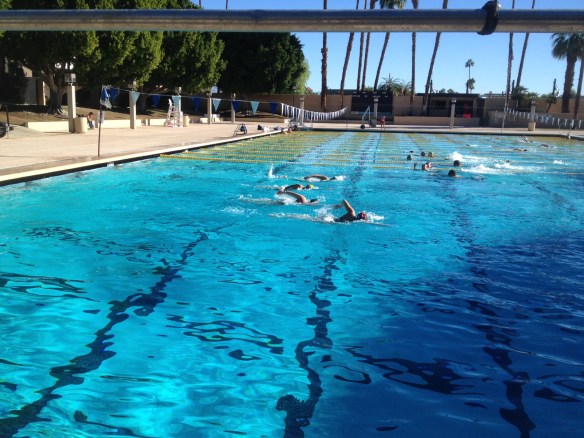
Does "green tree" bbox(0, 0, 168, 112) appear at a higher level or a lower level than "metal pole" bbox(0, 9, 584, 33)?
higher

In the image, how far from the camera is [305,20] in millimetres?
2074

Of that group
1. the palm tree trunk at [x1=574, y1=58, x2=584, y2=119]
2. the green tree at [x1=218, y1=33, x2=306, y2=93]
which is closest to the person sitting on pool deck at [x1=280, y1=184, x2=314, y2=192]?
the green tree at [x1=218, y1=33, x2=306, y2=93]

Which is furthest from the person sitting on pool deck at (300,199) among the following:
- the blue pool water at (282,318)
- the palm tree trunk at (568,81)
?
the palm tree trunk at (568,81)

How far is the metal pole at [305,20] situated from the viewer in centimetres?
193

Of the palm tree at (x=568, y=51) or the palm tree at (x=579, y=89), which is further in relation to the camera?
the palm tree at (x=568, y=51)

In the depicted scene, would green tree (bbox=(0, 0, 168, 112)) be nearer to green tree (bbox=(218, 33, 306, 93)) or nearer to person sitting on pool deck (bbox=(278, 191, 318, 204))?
person sitting on pool deck (bbox=(278, 191, 318, 204))

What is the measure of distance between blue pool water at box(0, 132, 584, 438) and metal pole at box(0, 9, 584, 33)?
7.32 ft

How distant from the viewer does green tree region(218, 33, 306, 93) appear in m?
47.8

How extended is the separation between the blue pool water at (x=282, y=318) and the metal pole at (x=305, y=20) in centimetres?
223

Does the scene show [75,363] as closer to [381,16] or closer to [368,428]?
[368,428]

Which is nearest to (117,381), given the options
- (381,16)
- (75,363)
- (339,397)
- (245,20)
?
(75,363)

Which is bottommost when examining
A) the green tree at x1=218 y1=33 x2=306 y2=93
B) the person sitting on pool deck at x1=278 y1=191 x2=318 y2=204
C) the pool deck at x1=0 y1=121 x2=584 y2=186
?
the person sitting on pool deck at x1=278 y1=191 x2=318 y2=204

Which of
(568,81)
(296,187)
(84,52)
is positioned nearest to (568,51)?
(568,81)

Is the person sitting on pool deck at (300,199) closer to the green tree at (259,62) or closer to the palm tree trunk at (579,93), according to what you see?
the green tree at (259,62)
